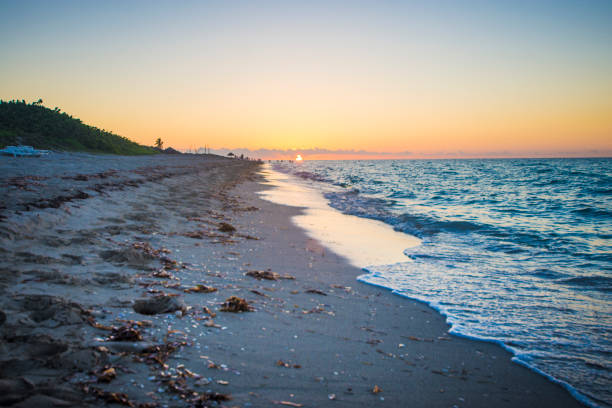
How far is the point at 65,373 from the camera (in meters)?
2.19

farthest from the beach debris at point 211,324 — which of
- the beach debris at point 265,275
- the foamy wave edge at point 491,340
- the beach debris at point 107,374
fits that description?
the foamy wave edge at point 491,340

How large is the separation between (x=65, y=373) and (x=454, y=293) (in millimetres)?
5174

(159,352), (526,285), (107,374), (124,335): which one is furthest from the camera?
(526,285)

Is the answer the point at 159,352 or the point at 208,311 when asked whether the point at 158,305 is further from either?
the point at 159,352

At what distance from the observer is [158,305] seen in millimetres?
3498

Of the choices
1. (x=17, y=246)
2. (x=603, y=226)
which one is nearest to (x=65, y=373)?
(x=17, y=246)

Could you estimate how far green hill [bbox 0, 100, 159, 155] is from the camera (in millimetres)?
31400

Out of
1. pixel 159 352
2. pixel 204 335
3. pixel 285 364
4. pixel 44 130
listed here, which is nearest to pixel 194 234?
pixel 204 335

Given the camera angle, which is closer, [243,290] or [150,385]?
[150,385]

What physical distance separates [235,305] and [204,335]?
711 millimetres

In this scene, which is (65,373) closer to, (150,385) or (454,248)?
(150,385)

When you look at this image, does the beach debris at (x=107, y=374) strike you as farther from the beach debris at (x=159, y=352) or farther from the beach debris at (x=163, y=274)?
the beach debris at (x=163, y=274)

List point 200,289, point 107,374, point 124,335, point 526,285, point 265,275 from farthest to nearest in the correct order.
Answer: point 526,285 → point 265,275 → point 200,289 → point 124,335 → point 107,374

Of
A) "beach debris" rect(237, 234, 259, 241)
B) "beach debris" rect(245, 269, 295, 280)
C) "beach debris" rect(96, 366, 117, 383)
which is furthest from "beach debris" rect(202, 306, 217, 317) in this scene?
"beach debris" rect(237, 234, 259, 241)
